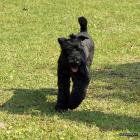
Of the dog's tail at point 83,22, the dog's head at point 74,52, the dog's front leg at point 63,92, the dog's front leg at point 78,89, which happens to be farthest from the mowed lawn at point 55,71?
the dog's tail at point 83,22

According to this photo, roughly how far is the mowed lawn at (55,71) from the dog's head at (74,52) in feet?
4.10

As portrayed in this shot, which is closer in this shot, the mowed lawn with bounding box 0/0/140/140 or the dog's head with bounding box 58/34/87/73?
Answer: the mowed lawn with bounding box 0/0/140/140

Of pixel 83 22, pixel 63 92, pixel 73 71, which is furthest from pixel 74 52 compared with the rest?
pixel 83 22

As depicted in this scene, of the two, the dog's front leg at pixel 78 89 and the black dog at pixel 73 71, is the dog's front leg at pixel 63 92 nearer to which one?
the black dog at pixel 73 71

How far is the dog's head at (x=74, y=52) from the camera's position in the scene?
39.1ft

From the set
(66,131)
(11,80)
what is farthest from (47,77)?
(66,131)

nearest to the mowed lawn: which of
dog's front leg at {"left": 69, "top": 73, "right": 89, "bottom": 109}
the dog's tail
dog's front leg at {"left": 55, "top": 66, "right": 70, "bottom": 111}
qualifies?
dog's front leg at {"left": 55, "top": 66, "right": 70, "bottom": 111}

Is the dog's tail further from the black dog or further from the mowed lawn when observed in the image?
the mowed lawn

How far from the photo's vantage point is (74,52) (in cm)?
1198

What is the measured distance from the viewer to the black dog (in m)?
12.0

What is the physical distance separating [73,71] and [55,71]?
6052mm

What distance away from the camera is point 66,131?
10742 mm

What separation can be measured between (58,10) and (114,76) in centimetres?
1319

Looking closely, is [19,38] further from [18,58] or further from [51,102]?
[51,102]
